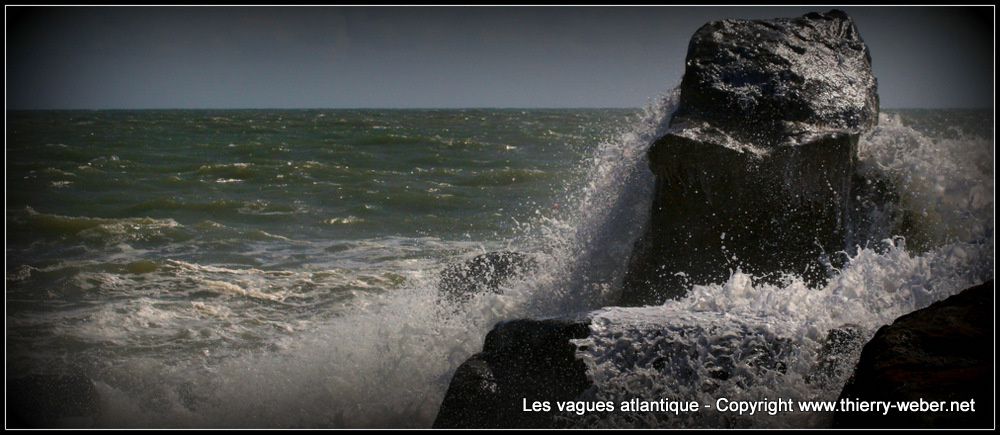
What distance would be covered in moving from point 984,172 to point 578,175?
857 cm

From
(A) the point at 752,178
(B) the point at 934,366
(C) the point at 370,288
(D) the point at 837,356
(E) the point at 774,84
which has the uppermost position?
(E) the point at 774,84

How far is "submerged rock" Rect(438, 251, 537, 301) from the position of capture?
18.5 feet

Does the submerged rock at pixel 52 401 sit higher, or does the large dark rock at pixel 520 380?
the large dark rock at pixel 520 380

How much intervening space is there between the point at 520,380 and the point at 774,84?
2608 millimetres

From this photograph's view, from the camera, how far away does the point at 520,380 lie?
10.4ft

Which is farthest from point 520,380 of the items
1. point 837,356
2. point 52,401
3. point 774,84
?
point 52,401

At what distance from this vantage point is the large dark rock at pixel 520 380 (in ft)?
10.2

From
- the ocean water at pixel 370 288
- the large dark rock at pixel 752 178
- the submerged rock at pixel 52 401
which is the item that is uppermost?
the large dark rock at pixel 752 178

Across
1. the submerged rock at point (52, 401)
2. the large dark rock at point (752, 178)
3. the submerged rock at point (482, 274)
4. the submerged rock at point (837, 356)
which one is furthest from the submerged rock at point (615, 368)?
the submerged rock at point (52, 401)

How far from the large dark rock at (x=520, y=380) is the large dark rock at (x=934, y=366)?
1000mm

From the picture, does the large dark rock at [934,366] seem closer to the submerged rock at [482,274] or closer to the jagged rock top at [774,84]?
the jagged rock top at [774,84]

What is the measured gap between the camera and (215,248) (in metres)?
7.96

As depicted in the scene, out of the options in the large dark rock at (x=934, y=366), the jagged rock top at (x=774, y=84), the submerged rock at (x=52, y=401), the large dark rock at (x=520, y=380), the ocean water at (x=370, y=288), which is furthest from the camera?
the jagged rock top at (x=774, y=84)

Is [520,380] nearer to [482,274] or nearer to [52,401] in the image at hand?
[482,274]
